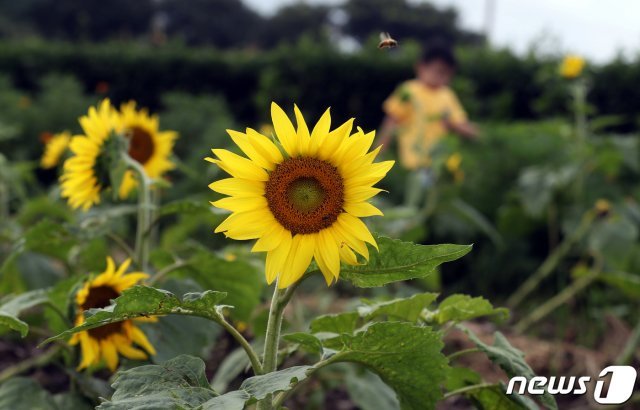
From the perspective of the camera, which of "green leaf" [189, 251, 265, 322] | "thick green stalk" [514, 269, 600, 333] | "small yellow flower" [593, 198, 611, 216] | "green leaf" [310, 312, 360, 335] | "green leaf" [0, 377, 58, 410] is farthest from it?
"small yellow flower" [593, 198, 611, 216]

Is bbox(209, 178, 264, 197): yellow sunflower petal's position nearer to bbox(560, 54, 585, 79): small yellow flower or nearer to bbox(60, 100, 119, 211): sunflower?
bbox(60, 100, 119, 211): sunflower

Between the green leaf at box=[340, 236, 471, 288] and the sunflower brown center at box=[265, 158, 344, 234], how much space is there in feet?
0.33

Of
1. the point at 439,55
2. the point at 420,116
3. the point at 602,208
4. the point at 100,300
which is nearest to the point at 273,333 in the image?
the point at 100,300

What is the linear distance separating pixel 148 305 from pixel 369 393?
3.22 ft

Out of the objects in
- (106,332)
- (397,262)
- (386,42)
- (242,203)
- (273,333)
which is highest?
(386,42)

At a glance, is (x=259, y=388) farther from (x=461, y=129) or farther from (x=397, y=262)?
(x=461, y=129)

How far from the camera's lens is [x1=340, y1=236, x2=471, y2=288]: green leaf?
1465 mm

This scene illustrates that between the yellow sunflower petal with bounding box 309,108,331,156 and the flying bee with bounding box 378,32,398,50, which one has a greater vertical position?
the flying bee with bounding box 378,32,398,50

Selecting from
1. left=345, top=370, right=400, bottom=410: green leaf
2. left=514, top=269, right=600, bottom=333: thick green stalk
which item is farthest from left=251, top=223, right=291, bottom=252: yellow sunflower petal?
left=514, top=269, right=600, bottom=333: thick green stalk

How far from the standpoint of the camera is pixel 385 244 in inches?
59.8

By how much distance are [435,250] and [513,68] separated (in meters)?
10.7

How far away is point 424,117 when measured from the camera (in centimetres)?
534

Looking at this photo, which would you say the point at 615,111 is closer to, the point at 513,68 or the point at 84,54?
the point at 513,68

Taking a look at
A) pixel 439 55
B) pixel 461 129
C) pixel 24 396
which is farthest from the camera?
pixel 439 55
